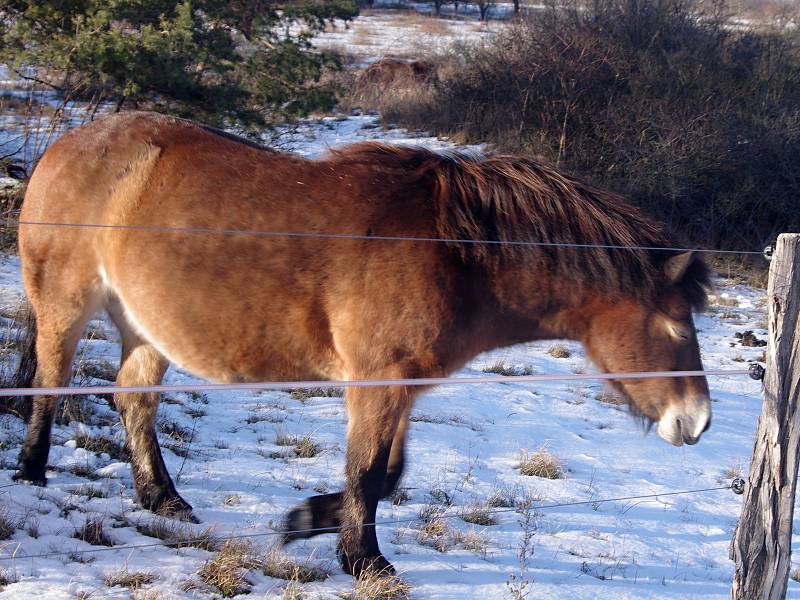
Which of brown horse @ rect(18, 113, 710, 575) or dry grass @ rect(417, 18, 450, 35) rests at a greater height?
dry grass @ rect(417, 18, 450, 35)

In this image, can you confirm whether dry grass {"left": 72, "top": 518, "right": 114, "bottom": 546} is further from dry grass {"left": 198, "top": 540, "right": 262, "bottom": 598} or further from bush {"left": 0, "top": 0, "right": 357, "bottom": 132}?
bush {"left": 0, "top": 0, "right": 357, "bottom": 132}

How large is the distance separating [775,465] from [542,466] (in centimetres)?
225

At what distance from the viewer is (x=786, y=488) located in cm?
238

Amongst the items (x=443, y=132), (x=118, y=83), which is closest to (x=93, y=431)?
(x=118, y=83)

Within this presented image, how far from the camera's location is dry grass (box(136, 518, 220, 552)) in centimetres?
323

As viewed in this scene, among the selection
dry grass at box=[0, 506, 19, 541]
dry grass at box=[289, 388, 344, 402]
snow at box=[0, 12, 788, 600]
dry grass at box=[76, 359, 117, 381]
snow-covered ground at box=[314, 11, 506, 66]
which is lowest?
snow at box=[0, 12, 788, 600]

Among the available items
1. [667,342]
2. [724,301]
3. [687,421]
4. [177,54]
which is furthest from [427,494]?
[724,301]

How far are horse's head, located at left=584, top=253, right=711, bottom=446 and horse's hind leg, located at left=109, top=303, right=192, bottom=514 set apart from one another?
2.18 metres

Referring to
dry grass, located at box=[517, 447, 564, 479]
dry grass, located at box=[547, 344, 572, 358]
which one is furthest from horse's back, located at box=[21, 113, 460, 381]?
dry grass, located at box=[547, 344, 572, 358]

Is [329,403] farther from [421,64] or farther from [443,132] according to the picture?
[421,64]

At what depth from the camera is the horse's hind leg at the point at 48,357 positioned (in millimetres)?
3588

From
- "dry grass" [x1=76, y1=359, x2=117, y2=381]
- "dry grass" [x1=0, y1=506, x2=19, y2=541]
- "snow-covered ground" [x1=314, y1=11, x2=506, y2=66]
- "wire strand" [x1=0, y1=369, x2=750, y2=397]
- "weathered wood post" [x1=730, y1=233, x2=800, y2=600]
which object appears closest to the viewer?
"wire strand" [x1=0, y1=369, x2=750, y2=397]

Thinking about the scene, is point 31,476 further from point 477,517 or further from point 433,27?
point 433,27

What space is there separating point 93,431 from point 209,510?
110 cm
